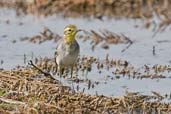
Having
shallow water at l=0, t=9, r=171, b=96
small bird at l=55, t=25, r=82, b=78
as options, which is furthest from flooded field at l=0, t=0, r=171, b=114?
small bird at l=55, t=25, r=82, b=78

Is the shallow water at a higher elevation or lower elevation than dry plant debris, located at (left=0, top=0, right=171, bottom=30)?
lower

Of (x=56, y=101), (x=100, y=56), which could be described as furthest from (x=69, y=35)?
(x=56, y=101)

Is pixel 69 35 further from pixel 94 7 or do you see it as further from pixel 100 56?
pixel 94 7

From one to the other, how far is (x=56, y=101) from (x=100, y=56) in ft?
17.4

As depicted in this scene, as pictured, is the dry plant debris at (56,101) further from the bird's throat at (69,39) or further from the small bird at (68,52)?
the bird's throat at (69,39)

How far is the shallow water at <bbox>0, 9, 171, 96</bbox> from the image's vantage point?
11.9 m

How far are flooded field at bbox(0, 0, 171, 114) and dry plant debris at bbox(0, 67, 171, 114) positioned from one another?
0.9 inches

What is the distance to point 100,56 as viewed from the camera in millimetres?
14727

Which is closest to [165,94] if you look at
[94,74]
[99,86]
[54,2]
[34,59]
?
[99,86]

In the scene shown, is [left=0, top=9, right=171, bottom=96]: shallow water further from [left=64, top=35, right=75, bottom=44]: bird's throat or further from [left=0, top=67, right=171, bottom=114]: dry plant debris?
[left=0, top=67, right=171, bottom=114]: dry plant debris

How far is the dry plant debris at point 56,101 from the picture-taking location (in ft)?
30.1

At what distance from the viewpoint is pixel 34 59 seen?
14.0 metres

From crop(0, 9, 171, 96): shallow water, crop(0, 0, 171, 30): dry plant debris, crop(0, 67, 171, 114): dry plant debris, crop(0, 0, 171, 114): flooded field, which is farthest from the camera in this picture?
crop(0, 0, 171, 30): dry plant debris

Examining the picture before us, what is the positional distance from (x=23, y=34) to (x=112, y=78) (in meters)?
5.63
